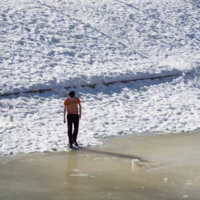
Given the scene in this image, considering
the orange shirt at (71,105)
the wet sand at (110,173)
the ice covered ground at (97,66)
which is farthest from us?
the ice covered ground at (97,66)

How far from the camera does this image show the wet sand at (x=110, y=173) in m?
5.62

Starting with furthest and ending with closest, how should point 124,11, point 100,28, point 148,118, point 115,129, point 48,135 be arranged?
point 124,11, point 100,28, point 148,118, point 115,129, point 48,135

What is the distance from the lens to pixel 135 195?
554cm

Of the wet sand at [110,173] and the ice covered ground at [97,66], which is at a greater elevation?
the ice covered ground at [97,66]

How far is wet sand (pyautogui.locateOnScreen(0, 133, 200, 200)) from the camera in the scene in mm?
5621

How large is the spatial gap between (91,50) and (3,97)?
18.9 feet

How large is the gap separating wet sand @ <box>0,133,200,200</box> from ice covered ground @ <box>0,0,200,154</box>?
98 centimetres

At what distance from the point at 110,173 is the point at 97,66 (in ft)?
27.0

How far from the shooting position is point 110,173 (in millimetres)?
6633

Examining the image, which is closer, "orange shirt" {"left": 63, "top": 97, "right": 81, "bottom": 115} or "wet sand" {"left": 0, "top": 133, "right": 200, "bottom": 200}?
"wet sand" {"left": 0, "top": 133, "right": 200, "bottom": 200}

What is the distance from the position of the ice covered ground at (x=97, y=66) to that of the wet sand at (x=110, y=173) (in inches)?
38.8

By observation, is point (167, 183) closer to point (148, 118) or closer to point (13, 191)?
point (13, 191)

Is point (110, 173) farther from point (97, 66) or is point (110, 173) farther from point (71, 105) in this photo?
point (97, 66)

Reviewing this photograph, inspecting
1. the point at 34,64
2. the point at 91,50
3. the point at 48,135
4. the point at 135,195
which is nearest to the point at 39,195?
the point at 135,195
